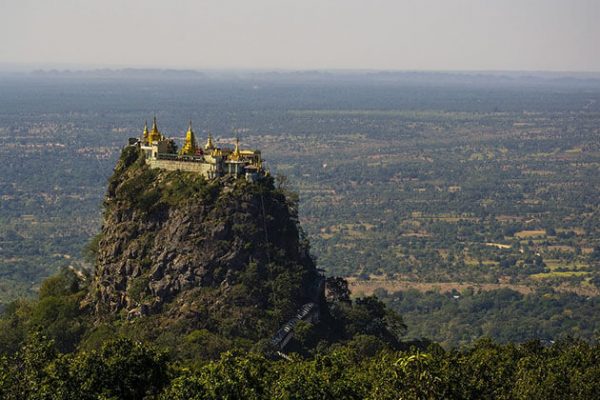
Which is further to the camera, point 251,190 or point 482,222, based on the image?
point 482,222

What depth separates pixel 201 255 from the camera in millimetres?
59844

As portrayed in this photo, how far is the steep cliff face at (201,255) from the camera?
193 feet

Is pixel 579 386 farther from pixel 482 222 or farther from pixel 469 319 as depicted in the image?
pixel 482 222

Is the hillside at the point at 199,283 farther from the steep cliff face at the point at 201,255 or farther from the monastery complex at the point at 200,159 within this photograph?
the monastery complex at the point at 200,159

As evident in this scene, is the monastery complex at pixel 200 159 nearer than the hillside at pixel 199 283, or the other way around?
the hillside at pixel 199 283

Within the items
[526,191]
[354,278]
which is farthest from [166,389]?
[526,191]

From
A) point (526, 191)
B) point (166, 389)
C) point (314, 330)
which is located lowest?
point (526, 191)

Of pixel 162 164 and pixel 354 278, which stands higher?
pixel 162 164

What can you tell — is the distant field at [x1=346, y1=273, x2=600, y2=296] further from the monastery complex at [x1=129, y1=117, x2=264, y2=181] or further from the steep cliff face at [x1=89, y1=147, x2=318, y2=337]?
the steep cliff face at [x1=89, y1=147, x2=318, y2=337]

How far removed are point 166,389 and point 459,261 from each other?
8990 cm

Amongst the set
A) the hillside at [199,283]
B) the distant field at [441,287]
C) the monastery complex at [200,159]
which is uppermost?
the monastery complex at [200,159]

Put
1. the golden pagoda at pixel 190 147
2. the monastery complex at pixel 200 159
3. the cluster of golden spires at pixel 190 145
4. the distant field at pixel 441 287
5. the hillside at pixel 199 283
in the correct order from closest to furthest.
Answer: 1. the hillside at pixel 199 283
2. the monastery complex at pixel 200 159
3. the cluster of golden spires at pixel 190 145
4. the golden pagoda at pixel 190 147
5. the distant field at pixel 441 287

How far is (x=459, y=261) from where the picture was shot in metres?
126

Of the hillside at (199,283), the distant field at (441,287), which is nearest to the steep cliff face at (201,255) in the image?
the hillside at (199,283)
